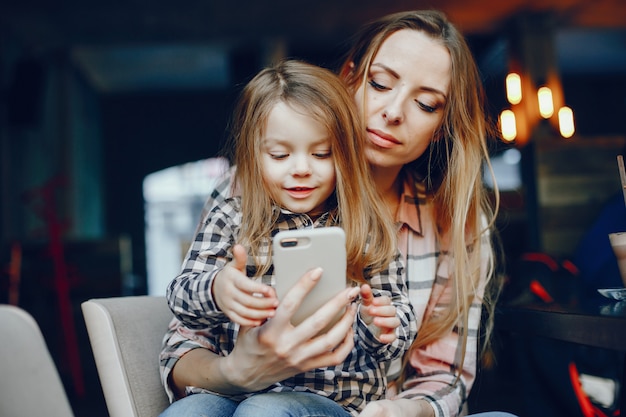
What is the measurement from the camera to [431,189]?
5.19 feet

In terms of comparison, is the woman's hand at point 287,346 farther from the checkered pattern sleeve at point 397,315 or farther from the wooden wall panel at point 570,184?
the wooden wall panel at point 570,184

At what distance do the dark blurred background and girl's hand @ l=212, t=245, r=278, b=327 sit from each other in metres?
0.98

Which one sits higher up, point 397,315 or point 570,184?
point 570,184

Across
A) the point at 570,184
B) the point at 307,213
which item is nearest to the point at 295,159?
the point at 307,213

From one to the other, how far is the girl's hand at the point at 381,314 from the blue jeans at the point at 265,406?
15 cm

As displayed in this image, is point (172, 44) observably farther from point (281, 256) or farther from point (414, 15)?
point (281, 256)

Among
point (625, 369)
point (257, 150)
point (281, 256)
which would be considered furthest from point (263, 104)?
point (625, 369)

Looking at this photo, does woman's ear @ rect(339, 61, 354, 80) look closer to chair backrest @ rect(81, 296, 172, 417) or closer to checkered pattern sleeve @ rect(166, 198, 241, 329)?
checkered pattern sleeve @ rect(166, 198, 241, 329)

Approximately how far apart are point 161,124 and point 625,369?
35.5ft

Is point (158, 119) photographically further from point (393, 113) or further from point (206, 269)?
point (206, 269)


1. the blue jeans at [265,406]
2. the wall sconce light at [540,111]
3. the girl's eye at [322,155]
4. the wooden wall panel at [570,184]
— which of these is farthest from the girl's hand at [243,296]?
the wooden wall panel at [570,184]

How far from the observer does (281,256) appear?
3.31ft

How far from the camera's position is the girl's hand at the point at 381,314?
107 cm

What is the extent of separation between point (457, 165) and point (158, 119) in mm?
10512
